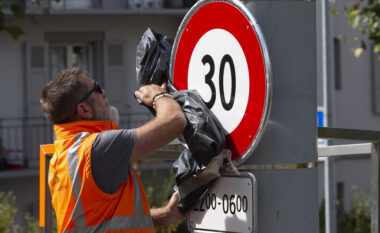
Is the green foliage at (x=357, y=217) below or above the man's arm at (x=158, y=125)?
below

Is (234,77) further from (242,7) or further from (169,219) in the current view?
(169,219)

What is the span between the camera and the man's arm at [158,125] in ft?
9.19

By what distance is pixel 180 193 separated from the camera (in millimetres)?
2939

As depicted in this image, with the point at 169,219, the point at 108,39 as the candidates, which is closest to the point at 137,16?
the point at 108,39

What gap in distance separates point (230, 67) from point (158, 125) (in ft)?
1.24

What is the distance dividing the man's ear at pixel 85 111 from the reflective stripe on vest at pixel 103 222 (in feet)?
0.47

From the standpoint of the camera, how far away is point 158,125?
9.48 feet

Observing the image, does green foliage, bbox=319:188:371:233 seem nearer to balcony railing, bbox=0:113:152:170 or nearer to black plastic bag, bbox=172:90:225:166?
balcony railing, bbox=0:113:152:170

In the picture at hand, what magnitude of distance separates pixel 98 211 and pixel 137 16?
16.7 meters

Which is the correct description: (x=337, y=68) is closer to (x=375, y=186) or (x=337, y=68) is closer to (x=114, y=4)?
(x=114, y=4)

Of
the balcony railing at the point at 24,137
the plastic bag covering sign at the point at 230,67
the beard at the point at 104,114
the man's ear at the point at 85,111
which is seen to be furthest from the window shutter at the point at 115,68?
the plastic bag covering sign at the point at 230,67

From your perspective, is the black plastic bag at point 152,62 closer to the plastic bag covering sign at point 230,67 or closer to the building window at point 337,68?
the plastic bag covering sign at point 230,67

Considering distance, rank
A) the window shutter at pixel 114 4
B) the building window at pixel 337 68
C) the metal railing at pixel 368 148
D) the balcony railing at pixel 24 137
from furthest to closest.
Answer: the building window at pixel 337 68, the window shutter at pixel 114 4, the balcony railing at pixel 24 137, the metal railing at pixel 368 148

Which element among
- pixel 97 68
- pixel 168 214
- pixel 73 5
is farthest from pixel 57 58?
pixel 168 214
